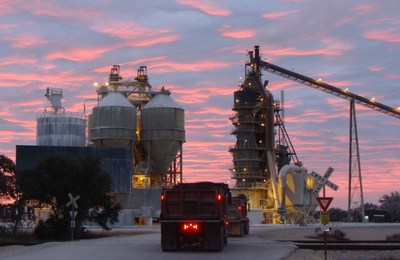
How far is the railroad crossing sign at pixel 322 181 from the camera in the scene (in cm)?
8478

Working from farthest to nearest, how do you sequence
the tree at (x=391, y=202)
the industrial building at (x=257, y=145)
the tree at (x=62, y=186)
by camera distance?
1. the tree at (x=391, y=202)
2. the industrial building at (x=257, y=145)
3. the tree at (x=62, y=186)

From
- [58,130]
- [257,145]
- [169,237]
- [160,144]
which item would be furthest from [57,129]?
[169,237]

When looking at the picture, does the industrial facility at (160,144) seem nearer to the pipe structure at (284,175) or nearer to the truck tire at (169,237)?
the pipe structure at (284,175)

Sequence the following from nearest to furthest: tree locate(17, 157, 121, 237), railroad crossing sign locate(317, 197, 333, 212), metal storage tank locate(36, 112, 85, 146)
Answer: railroad crossing sign locate(317, 197, 333, 212) → tree locate(17, 157, 121, 237) → metal storage tank locate(36, 112, 85, 146)

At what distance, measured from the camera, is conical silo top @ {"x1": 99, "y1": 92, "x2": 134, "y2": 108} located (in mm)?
89125

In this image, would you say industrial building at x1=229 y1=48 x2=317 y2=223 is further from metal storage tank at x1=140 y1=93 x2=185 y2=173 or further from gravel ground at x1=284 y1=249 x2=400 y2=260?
gravel ground at x1=284 y1=249 x2=400 y2=260

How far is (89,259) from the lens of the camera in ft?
89.4

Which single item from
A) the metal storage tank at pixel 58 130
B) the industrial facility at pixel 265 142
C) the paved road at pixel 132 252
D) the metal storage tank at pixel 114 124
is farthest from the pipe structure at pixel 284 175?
the paved road at pixel 132 252

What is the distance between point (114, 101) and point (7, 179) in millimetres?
40879

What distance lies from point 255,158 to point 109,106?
25919mm

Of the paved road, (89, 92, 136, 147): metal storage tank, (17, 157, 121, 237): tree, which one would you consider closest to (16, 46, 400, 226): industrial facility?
(89, 92, 136, 147): metal storage tank

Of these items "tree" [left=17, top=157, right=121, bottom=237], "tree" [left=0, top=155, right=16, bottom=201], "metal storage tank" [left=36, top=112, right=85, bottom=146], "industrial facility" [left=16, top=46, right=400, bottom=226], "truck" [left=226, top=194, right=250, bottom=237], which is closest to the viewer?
"truck" [left=226, top=194, right=250, bottom=237]

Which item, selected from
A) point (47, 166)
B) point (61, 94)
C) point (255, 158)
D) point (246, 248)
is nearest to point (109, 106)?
point (61, 94)

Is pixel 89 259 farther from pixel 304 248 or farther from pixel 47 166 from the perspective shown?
pixel 47 166
